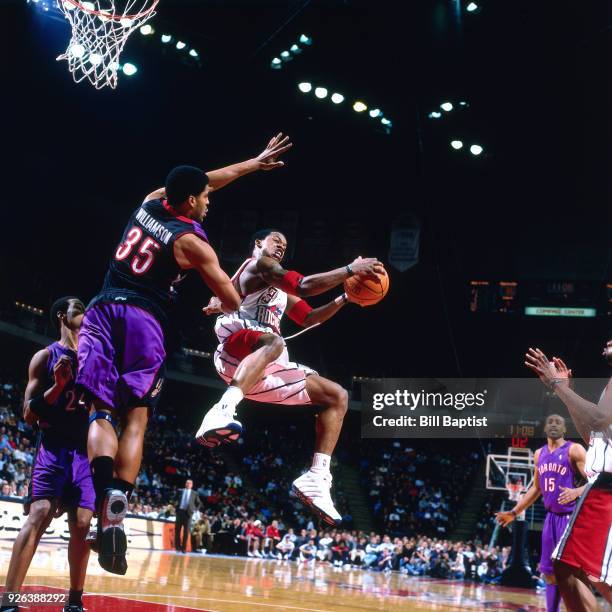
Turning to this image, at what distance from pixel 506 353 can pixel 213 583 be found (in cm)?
2109

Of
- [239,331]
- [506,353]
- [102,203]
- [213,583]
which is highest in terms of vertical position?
[102,203]

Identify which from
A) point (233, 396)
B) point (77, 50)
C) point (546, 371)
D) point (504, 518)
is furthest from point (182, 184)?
point (77, 50)

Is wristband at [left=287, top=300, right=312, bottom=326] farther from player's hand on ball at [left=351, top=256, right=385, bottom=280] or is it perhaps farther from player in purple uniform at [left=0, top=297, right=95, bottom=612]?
player in purple uniform at [left=0, top=297, right=95, bottom=612]

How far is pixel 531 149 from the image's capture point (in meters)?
19.0

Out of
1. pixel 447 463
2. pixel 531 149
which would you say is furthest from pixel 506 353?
pixel 531 149

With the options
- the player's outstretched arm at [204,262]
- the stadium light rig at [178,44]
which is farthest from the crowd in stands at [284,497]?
the player's outstretched arm at [204,262]

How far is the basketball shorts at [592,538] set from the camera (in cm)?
461

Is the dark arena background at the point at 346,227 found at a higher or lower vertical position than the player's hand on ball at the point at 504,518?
higher

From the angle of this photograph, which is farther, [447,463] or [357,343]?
[357,343]

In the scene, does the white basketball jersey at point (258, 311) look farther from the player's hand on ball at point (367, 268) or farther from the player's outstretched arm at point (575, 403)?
the player's outstretched arm at point (575, 403)

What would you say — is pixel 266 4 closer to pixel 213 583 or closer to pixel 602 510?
pixel 213 583

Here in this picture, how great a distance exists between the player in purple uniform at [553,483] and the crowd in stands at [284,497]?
11.1m

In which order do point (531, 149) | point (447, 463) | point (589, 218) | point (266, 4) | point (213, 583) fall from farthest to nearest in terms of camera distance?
point (447, 463), point (589, 218), point (531, 149), point (266, 4), point (213, 583)

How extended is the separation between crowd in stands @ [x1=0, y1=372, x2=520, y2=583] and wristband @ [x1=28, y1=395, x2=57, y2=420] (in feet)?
38.1
